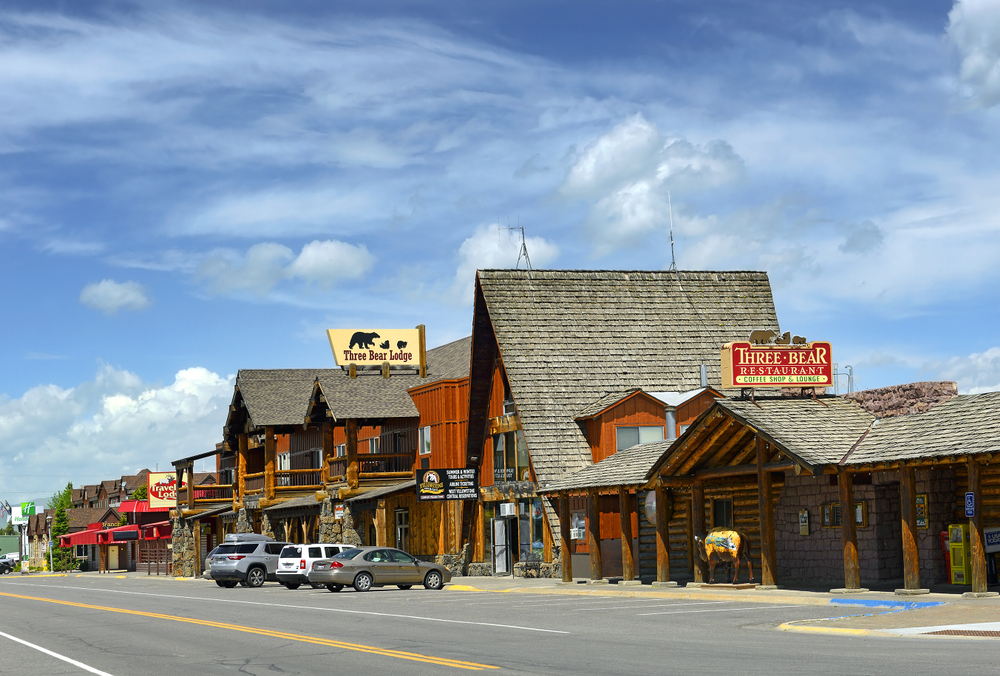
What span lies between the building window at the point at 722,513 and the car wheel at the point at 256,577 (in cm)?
1728

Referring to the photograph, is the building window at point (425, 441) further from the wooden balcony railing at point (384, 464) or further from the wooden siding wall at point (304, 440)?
the wooden siding wall at point (304, 440)

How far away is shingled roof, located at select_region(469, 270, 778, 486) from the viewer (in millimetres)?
44219

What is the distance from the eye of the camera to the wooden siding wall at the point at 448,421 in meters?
49.0

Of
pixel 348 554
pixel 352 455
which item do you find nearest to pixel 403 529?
pixel 352 455

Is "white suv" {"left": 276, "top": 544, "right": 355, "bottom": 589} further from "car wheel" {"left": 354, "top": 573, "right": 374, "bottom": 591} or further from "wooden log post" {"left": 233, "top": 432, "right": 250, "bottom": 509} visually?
"wooden log post" {"left": 233, "top": 432, "right": 250, "bottom": 509}

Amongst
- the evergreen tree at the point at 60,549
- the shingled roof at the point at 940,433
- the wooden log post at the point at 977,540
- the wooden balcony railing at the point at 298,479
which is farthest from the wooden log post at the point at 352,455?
the evergreen tree at the point at 60,549

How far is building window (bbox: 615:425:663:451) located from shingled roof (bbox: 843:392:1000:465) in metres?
16.0

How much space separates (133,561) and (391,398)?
48597 mm

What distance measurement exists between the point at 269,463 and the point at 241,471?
529 cm

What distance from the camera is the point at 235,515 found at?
64188mm

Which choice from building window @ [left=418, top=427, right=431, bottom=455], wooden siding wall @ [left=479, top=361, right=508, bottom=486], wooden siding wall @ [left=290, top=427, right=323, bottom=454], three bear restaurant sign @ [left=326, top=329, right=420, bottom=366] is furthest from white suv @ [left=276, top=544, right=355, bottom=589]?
wooden siding wall @ [left=290, top=427, right=323, bottom=454]

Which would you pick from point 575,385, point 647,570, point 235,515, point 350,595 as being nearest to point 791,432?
point 647,570

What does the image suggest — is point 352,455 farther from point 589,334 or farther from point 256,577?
point 589,334

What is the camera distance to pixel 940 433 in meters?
24.2
